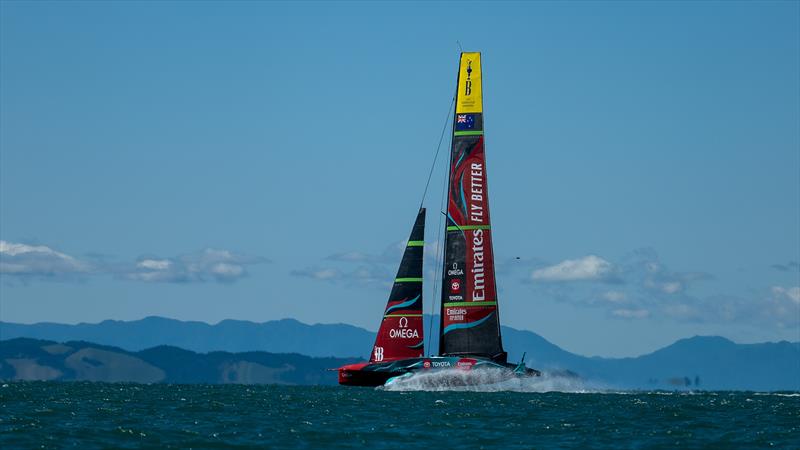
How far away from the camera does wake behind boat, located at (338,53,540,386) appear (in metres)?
87.4

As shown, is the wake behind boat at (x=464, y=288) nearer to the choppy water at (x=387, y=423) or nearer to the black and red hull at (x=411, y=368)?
the black and red hull at (x=411, y=368)

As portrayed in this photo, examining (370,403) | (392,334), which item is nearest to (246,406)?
(370,403)

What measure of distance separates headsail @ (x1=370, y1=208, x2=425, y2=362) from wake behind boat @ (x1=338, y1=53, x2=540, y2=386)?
0.21ft

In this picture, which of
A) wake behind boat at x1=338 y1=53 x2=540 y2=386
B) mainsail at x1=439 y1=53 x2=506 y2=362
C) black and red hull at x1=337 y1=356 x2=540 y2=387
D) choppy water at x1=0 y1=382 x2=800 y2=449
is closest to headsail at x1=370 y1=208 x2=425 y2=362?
wake behind boat at x1=338 y1=53 x2=540 y2=386

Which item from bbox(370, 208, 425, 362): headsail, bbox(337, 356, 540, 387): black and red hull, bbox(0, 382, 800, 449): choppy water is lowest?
bbox(0, 382, 800, 449): choppy water

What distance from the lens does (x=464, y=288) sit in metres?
88.1

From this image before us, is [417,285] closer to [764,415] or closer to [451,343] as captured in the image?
[451,343]

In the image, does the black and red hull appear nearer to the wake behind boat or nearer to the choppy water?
the wake behind boat

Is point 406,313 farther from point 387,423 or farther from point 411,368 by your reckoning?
point 387,423

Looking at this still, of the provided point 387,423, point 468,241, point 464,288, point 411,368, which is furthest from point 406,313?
point 387,423

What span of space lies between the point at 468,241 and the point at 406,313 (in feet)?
20.1

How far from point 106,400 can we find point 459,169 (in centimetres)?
2568

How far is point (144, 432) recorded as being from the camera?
176ft

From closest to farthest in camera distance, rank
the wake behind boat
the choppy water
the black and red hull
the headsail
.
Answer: the choppy water < the black and red hull < the wake behind boat < the headsail
